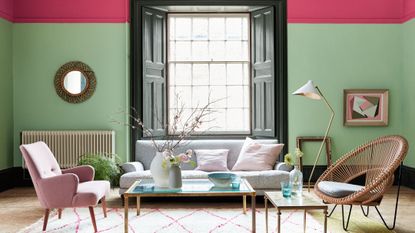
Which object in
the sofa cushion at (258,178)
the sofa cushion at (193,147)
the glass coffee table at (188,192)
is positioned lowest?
the sofa cushion at (258,178)

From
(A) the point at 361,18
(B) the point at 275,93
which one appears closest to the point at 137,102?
(B) the point at 275,93

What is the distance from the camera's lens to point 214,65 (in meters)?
8.30

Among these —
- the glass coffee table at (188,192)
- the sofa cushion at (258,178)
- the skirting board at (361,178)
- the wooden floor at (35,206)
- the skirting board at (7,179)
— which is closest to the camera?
the glass coffee table at (188,192)

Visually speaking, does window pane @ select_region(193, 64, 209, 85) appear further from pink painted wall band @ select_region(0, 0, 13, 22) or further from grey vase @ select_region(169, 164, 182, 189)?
grey vase @ select_region(169, 164, 182, 189)

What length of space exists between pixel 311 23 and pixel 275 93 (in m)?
1.25

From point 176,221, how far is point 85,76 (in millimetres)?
3381

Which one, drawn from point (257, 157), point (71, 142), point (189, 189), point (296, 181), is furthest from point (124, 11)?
point (296, 181)

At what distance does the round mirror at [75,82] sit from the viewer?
7773 millimetres

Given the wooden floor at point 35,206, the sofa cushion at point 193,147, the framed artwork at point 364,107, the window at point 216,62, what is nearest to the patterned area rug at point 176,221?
the wooden floor at point 35,206

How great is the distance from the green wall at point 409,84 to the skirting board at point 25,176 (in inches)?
6.7

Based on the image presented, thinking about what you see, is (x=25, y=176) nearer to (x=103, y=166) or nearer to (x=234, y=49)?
(x=103, y=166)

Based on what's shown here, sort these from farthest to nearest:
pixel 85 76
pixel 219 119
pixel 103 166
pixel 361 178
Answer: pixel 219 119
pixel 361 178
pixel 85 76
pixel 103 166

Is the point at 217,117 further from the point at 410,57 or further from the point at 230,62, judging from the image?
the point at 410,57

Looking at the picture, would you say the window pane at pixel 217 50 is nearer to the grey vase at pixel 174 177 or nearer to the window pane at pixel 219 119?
the window pane at pixel 219 119
